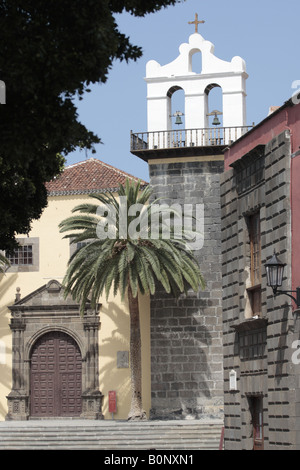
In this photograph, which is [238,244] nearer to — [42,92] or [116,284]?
[42,92]

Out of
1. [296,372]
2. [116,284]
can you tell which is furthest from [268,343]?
[116,284]

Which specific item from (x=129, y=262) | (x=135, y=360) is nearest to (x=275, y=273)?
(x=129, y=262)

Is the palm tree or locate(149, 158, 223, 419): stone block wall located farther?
locate(149, 158, 223, 419): stone block wall

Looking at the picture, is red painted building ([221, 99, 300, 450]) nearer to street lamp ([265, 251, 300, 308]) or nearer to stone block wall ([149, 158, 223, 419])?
street lamp ([265, 251, 300, 308])

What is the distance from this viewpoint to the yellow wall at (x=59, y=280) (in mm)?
38250

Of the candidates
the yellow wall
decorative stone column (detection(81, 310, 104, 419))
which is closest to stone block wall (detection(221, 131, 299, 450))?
the yellow wall

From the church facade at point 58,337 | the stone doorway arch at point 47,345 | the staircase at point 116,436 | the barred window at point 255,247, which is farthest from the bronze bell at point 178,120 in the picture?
the barred window at point 255,247

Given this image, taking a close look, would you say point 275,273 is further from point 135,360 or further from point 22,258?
point 22,258

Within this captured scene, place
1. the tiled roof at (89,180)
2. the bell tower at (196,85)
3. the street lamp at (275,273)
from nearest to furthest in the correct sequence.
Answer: the street lamp at (275,273) < the bell tower at (196,85) < the tiled roof at (89,180)

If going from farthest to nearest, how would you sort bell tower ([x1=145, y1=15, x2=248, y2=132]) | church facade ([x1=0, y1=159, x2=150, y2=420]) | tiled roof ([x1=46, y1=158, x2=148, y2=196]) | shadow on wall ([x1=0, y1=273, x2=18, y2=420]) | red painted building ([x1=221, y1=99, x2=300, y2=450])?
tiled roof ([x1=46, y1=158, x2=148, y2=196]) < shadow on wall ([x1=0, y1=273, x2=18, y2=420]) < church facade ([x1=0, y1=159, x2=150, y2=420]) < bell tower ([x1=145, y1=15, x2=248, y2=132]) < red painted building ([x1=221, y1=99, x2=300, y2=450])

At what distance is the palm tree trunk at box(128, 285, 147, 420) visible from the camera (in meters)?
36.5

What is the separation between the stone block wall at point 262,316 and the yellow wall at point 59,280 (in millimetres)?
16956

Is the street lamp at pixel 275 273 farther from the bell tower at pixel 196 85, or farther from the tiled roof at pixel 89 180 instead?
the tiled roof at pixel 89 180

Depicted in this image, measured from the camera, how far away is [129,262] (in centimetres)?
3538
